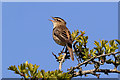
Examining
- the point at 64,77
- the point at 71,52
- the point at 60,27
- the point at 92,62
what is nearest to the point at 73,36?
the point at 71,52

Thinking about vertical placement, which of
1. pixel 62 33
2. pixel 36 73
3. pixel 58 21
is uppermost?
pixel 58 21

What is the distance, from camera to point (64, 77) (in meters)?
6.70

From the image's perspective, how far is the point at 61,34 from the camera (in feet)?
34.9

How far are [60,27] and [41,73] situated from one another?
490cm

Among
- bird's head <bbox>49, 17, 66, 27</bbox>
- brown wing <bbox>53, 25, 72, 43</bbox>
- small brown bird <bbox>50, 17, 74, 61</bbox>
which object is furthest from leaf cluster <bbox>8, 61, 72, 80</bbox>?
bird's head <bbox>49, 17, 66, 27</bbox>

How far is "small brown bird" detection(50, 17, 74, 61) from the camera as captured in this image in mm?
8883

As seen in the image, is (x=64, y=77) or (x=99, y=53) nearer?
(x=64, y=77)

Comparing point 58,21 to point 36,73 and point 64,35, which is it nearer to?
point 64,35

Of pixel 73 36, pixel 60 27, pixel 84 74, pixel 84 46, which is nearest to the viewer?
pixel 84 74

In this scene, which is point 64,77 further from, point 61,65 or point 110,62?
point 110,62

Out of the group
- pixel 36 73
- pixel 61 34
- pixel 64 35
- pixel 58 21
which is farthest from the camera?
pixel 58 21

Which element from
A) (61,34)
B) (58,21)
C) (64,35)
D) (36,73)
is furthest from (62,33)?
(36,73)

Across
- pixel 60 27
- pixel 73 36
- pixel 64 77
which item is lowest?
pixel 64 77

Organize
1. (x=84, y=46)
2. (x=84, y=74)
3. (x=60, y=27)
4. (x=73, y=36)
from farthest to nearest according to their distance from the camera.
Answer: (x=60, y=27) < (x=73, y=36) < (x=84, y=46) < (x=84, y=74)
